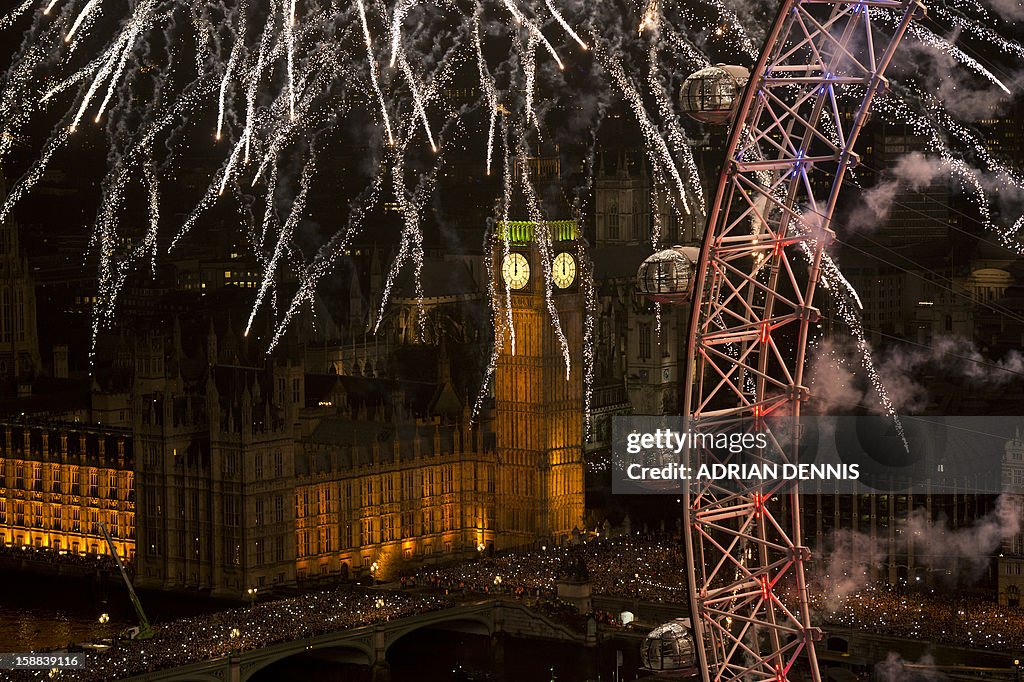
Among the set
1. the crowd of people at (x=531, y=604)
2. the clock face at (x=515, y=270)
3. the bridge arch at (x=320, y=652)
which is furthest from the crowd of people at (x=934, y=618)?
the clock face at (x=515, y=270)

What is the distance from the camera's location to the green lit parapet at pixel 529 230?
7931 cm

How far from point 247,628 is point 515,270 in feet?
66.6

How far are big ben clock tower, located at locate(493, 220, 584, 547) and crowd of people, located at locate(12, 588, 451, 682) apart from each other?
11241 millimetres

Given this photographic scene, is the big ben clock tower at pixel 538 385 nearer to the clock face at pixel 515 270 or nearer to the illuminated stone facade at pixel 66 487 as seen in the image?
the clock face at pixel 515 270

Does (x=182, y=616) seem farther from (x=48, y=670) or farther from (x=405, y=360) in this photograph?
(x=405, y=360)

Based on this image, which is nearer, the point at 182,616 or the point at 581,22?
the point at 182,616

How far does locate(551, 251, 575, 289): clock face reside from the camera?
262ft

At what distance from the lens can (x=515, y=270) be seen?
263ft

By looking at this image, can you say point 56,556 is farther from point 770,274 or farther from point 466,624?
point 770,274

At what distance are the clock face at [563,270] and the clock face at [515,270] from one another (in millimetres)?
863

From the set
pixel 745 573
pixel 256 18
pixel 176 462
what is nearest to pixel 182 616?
pixel 176 462

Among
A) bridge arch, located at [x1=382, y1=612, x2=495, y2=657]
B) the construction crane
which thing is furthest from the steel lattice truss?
bridge arch, located at [x1=382, y1=612, x2=495, y2=657]

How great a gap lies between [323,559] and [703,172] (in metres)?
37.5

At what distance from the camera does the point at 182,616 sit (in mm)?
68125
